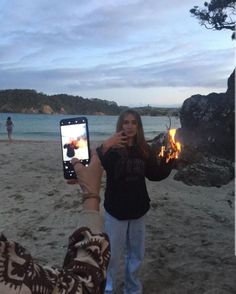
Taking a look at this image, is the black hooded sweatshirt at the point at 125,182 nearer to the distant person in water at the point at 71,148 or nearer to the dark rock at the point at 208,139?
the distant person in water at the point at 71,148

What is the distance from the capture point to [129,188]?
4156mm

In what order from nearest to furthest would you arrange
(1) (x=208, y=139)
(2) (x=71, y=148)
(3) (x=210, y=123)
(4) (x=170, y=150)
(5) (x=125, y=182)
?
(2) (x=71, y=148) < (5) (x=125, y=182) < (4) (x=170, y=150) < (1) (x=208, y=139) < (3) (x=210, y=123)

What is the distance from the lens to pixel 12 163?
14.2 meters

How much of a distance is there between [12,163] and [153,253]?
936cm

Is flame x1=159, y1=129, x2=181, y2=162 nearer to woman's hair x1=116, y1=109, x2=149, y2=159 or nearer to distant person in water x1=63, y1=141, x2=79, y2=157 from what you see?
woman's hair x1=116, y1=109, x2=149, y2=159

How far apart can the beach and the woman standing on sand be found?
83cm

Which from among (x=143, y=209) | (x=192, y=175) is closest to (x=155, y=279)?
(x=143, y=209)

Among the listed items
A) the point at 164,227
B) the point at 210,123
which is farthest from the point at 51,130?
the point at 164,227

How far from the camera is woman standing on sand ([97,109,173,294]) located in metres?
4.12

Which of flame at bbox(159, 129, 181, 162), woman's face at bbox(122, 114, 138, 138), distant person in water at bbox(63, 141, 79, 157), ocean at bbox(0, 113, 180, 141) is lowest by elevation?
ocean at bbox(0, 113, 180, 141)

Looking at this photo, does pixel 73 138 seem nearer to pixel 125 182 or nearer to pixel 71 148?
pixel 71 148

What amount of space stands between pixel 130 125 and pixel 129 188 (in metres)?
0.65

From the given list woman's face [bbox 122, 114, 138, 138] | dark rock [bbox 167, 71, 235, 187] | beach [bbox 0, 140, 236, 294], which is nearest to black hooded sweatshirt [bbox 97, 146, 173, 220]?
woman's face [bbox 122, 114, 138, 138]

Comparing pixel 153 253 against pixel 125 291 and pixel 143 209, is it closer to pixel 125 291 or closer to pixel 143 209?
pixel 125 291
